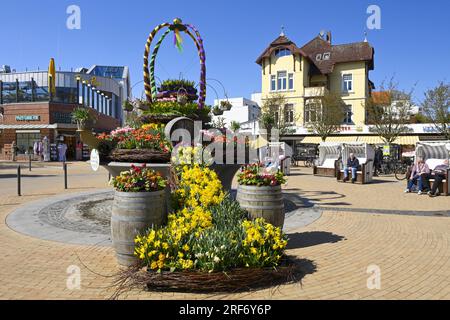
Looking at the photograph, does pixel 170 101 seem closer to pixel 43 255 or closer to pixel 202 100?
pixel 202 100

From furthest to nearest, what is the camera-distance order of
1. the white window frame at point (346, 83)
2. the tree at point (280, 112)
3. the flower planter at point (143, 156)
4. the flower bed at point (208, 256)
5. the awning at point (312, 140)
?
the white window frame at point (346, 83), the awning at point (312, 140), the tree at point (280, 112), the flower planter at point (143, 156), the flower bed at point (208, 256)

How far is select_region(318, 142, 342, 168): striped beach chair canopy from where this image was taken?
1931 cm

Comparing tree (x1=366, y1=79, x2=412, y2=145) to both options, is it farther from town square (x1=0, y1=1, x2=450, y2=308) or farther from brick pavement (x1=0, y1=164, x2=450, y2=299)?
brick pavement (x1=0, y1=164, x2=450, y2=299)

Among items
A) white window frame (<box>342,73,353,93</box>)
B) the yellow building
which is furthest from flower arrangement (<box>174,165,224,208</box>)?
white window frame (<box>342,73,353,93</box>)

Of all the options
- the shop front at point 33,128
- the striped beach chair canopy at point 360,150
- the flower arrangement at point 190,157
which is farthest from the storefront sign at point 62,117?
the flower arrangement at point 190,157

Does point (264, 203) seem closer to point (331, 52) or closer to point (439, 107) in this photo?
point (439, 107)

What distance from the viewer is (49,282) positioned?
3877 millimetres

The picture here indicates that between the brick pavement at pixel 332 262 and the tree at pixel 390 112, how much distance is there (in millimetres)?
22218

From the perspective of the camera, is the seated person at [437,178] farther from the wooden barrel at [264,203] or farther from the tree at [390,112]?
the tree at [390,112]

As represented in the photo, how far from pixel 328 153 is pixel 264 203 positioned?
16.0 meters

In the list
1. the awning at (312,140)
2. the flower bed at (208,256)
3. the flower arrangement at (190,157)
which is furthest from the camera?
the awning at (312,140)

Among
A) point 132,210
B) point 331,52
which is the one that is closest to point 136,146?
point 132,210

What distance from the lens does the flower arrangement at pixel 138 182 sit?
13.6ft
